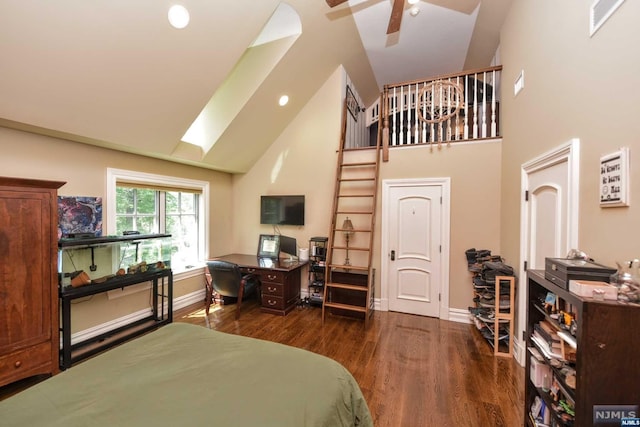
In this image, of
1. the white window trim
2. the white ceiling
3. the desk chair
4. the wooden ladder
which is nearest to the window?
the white window trim

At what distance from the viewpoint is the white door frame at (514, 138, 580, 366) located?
1.70 meters

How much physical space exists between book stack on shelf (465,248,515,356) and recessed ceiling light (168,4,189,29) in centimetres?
380

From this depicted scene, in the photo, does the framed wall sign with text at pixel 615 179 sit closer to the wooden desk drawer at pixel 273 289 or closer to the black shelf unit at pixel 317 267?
the black shelf unit at pixel 317 267

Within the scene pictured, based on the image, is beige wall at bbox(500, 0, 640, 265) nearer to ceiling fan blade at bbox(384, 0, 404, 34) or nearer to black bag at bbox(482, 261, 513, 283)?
black bag at bbox(482, 261, 513, 283)

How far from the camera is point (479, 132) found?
374 centimetres

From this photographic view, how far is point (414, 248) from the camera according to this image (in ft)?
12.3

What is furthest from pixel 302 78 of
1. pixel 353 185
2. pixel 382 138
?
pixel 353 185

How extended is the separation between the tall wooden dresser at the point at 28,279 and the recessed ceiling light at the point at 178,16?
1666 mm

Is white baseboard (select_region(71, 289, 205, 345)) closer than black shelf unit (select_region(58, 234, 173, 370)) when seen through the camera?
No

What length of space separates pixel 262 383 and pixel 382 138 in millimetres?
Result: 3558

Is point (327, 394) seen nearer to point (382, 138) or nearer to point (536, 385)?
point (536, 385)

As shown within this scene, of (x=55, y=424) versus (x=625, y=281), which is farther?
(x=625, y=281)

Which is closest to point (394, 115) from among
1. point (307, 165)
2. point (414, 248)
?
point (307, 165)

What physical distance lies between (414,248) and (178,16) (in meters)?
3.69
